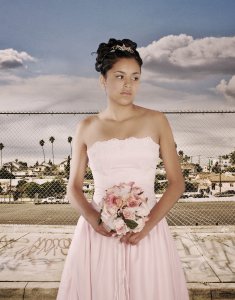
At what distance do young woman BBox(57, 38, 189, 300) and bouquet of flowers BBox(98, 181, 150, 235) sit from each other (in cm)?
9

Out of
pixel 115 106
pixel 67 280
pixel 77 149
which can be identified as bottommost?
pixel 67 280

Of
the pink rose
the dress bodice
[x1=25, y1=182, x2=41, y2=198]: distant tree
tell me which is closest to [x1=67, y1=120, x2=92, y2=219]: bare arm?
the dress bodice

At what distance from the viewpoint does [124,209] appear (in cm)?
168

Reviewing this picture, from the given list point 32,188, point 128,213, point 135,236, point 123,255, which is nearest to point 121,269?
point 123,255

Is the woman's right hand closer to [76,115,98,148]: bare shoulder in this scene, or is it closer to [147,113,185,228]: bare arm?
[147,113,185,228]: bare arm

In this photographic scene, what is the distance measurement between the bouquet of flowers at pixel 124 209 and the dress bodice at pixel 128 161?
0.15 meters

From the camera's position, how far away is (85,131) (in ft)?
6.68

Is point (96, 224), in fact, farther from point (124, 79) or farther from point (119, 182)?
point (124, 79)

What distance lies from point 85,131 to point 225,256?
3444mm

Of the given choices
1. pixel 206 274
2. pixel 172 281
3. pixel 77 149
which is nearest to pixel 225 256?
pixel 206 274

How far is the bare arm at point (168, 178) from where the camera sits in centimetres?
173

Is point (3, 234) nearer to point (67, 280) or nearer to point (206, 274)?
point (206, 274)

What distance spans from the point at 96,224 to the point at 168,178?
44 cm

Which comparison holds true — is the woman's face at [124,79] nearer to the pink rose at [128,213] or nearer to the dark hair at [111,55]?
the dark hair at [111,55]
